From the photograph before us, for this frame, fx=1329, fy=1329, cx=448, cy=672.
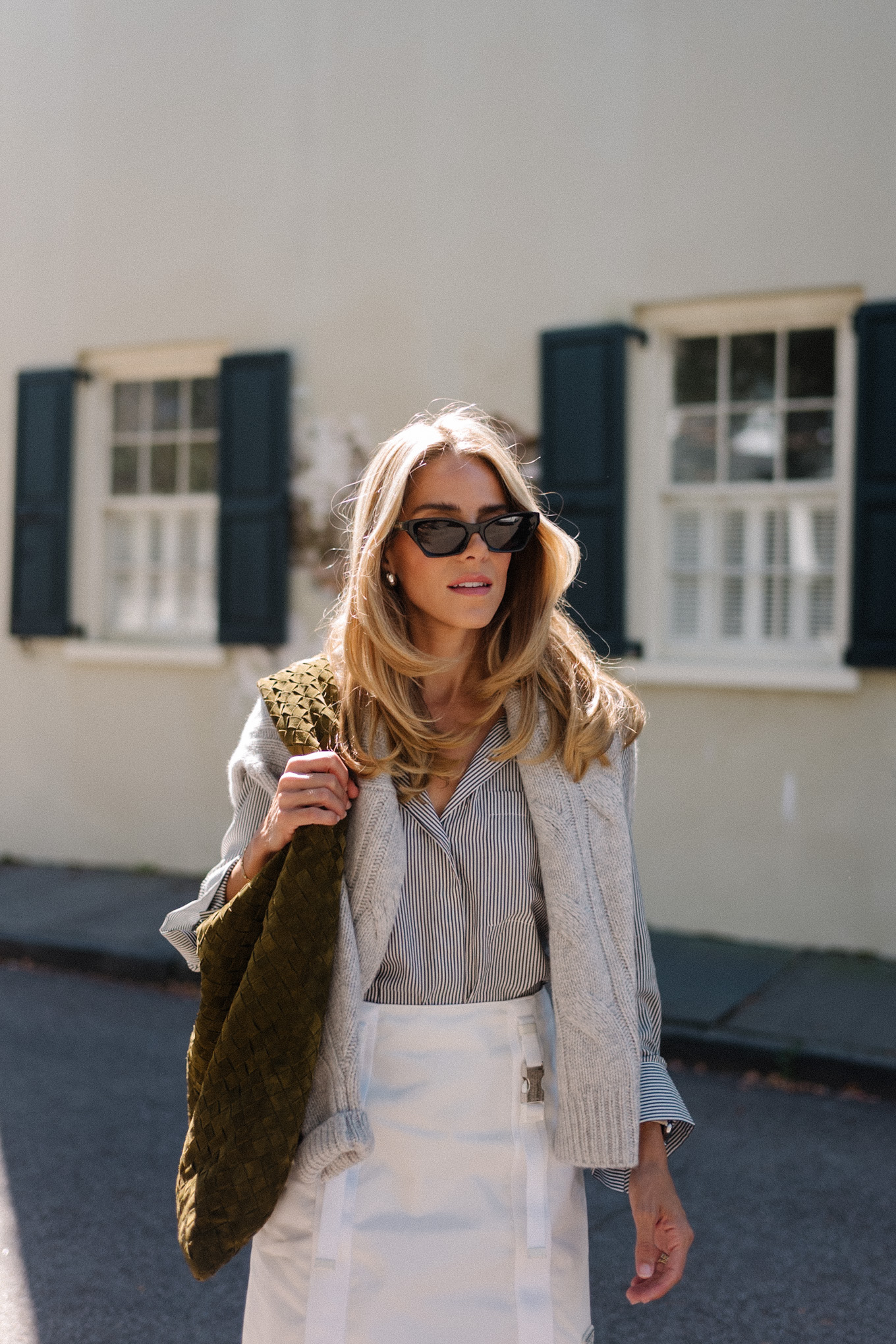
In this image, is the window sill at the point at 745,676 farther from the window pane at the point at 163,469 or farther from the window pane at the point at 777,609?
the window pane at the point at 163,469

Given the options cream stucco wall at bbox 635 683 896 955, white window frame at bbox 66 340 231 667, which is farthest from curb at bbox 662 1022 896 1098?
white window frame at bbox 66 340 231 667

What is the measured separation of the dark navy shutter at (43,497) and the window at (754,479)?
390 centimetres

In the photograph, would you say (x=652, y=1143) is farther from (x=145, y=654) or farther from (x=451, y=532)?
(x=145, y=654)

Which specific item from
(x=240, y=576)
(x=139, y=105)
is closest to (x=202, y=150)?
(x=139, y=105)

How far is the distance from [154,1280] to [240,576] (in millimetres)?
4885

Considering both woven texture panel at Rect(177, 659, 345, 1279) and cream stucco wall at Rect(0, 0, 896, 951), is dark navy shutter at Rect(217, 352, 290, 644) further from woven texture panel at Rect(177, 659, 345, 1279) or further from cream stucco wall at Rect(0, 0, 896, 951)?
woven texture panel at Rect(177, 659, 345, 1279)

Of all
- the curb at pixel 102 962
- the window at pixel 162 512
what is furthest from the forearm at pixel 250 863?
the window at pixel 162 512

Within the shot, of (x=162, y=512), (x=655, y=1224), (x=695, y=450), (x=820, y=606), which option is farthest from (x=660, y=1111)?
(x=162, y=512)

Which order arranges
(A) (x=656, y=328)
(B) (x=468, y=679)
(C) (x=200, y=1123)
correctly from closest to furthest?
(C) (x=200, y=1123) < (B) (x=468, y=679) < (A) (x=656, y=328)

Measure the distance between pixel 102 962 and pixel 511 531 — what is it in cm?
531

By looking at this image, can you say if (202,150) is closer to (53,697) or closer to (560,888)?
(53,697)

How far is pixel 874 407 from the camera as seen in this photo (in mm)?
6387

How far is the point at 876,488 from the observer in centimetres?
639

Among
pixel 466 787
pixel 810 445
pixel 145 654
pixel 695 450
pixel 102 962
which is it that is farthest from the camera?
pixel 145 654
